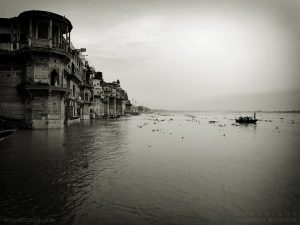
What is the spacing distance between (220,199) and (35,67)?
3001 cm

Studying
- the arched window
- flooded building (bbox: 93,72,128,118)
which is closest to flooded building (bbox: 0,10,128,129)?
the arched window

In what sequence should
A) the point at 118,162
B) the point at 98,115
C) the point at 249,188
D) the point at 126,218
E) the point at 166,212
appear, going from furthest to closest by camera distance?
the point at 98,115 → the point at 118,162 → the point at 249,188 → the point at 166,212 → the point at 126,218

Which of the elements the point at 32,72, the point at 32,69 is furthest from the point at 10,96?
the point at 32,69

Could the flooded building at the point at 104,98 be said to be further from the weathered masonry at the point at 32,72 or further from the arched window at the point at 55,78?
the weathered masonry at the point at 32,72

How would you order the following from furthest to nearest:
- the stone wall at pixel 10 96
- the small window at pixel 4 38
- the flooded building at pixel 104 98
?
the flooded building at pixel 104 98 → the small window at pixel 4 38 → the stone wall at pixel 10 96

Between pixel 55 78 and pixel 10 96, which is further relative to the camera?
pixel 55 78

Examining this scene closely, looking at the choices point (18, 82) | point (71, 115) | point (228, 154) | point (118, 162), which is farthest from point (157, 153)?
point (71, 115)

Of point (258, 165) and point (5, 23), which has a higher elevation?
point (5, 23)

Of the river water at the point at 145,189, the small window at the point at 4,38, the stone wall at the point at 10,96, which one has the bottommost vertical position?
the river water at the point at 145,189

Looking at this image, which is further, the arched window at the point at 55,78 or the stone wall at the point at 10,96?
the arched window at the point at 55,78

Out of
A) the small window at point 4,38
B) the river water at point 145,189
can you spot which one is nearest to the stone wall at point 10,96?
the small window at point 4,38

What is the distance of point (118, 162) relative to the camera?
14.6 meters

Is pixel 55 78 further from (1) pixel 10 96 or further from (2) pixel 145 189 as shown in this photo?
(2) pixel 145 189

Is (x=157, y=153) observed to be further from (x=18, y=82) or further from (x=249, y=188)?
(x=18, y=82)
